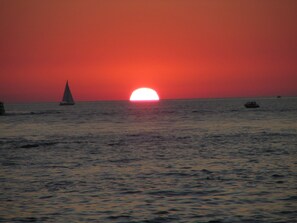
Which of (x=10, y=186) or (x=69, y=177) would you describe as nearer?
(x=10, y=186)

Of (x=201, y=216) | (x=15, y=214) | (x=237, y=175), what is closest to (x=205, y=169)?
(x=237, y=175)

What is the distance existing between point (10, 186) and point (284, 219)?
16397mm

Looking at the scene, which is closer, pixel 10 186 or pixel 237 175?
pixel 10 186

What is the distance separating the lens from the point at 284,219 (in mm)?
19516

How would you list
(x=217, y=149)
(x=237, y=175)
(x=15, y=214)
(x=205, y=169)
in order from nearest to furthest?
(x=15, y=214) < (x=237, y=175) < (x=205, y=169) < (x=217, y=149)

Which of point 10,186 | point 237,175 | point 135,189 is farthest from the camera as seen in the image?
point 237,175

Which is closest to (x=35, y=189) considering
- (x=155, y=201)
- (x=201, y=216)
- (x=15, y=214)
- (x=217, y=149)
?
(x=15, y=214)

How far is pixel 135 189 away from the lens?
26.7 metres

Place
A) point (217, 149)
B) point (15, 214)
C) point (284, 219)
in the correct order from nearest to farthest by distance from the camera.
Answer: point (284, 219), point (15, 214), point (217, 149)

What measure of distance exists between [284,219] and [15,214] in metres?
11.5


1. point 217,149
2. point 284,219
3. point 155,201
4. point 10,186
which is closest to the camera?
point 284,219

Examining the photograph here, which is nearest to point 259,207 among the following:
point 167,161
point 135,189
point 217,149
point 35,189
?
point 135,189

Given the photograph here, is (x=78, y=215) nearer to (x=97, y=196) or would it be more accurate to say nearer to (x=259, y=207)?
(x=97, y=196)

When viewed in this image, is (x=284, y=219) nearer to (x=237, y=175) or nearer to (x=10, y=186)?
(x=237, y=175)
